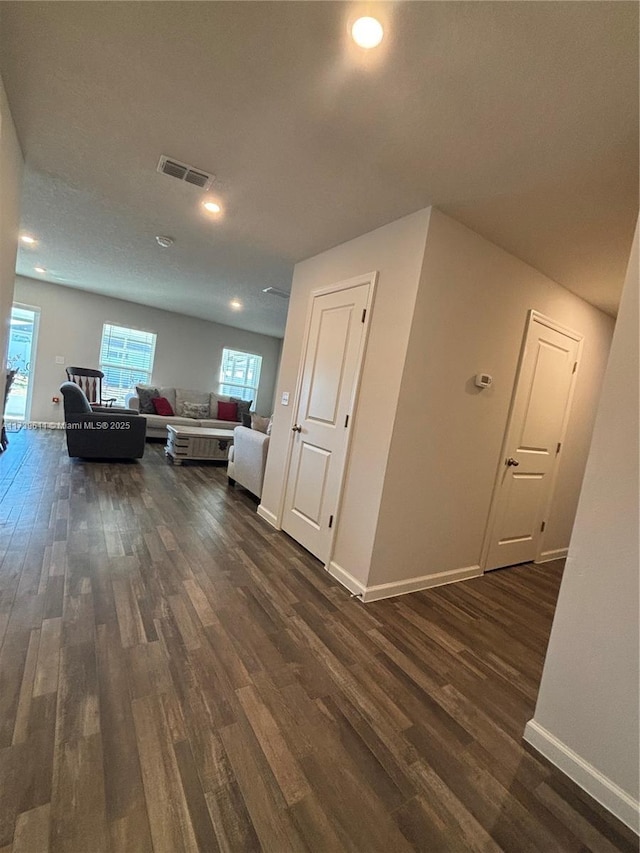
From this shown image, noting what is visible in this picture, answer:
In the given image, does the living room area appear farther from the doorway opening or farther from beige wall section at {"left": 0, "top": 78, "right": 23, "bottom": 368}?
the doorway opening

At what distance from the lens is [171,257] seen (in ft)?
12.5

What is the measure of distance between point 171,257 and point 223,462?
9.55 ft

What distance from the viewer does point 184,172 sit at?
83.5 inches

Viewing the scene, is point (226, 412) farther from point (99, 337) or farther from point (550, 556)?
point (550, 556)

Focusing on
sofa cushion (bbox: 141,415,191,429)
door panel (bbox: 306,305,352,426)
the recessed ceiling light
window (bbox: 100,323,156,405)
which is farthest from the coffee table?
the recessed ceiling light

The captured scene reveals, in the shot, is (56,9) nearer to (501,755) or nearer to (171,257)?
(171,257)

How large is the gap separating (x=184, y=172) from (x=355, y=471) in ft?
7.04

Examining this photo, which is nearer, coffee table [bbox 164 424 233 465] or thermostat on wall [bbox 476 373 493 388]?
thermostat on wall [bbox 476 373 493 388]

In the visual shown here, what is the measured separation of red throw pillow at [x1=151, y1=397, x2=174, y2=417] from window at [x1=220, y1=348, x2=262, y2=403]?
5.30 feet

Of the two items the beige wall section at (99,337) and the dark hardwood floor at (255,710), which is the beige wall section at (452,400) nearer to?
the dark hardwood floor at (255,710)

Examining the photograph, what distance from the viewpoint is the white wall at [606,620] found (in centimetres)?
118

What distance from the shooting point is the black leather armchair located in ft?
14.1

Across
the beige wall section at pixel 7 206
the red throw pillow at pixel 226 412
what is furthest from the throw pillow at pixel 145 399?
the beige wall section at pixel 7 206

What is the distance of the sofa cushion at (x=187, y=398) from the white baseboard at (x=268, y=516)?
13.1 ft
